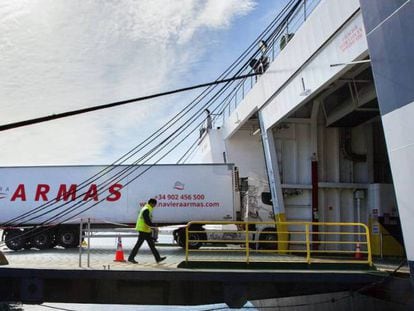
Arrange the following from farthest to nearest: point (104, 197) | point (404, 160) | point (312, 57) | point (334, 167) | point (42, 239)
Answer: point (104, 197), point (42, 239), point (334, 167), point (312, 57), point (404, 160)

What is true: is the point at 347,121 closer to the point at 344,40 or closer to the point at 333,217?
the point at 333,217

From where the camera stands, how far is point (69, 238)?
19.1 meters

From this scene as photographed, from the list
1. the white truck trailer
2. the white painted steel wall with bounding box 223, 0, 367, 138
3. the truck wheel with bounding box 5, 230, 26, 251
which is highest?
Result: the white painted steel wall with bounding box 223, 0, 367, 138

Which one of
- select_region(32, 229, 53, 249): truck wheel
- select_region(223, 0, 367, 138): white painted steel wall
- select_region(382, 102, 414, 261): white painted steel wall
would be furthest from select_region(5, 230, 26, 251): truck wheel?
select_region(382, 102, 414, 261): white painted steel wall

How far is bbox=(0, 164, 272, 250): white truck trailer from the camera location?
18.9 m

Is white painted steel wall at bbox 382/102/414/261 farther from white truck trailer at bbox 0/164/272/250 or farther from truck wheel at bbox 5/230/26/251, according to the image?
truck wheel at bbox 5/230/26/251

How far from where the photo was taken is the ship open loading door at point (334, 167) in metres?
16.1

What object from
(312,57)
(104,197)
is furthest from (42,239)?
(312,57)

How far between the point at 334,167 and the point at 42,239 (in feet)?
35.9

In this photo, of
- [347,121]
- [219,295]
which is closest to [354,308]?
[219,295]

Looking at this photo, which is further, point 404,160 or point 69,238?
point 69,238

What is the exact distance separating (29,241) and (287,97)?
11326 millimetres

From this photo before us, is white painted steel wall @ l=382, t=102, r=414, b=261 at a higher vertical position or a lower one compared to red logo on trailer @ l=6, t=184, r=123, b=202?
lower

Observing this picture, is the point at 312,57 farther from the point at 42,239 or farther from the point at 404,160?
the point at 42,239
